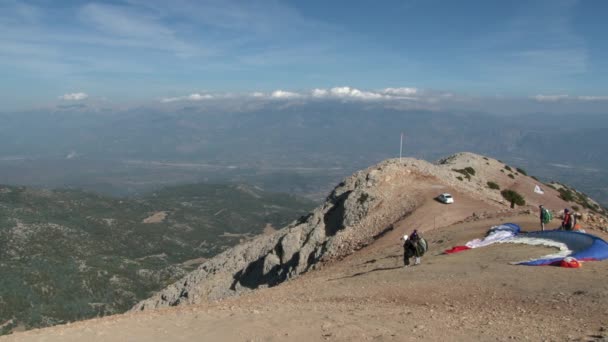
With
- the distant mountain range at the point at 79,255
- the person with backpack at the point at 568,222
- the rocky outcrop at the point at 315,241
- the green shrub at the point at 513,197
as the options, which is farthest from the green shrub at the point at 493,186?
the distant mountain range at the point at 79,255

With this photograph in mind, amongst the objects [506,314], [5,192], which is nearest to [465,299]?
[506,314]

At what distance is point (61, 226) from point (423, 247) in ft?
442

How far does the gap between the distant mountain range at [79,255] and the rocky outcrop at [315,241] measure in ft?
169

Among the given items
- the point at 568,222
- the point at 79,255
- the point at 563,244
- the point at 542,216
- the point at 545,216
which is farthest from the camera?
the point at 79,255

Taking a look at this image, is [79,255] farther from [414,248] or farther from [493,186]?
[414,248]

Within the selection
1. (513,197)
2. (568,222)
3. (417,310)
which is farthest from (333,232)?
(513,197)

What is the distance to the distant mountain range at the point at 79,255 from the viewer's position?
290ft

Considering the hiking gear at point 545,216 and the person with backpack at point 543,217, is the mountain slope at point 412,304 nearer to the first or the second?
the person with backpack at point 543,217

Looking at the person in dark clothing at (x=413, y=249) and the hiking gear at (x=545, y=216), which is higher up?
the hiking gear at (x=545, y=216)

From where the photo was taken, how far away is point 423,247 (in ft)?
82.8

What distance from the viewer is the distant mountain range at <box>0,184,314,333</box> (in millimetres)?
88500

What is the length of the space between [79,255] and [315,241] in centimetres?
9812

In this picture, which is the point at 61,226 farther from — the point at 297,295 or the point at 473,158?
the point at 297,295

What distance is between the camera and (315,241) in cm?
4259
